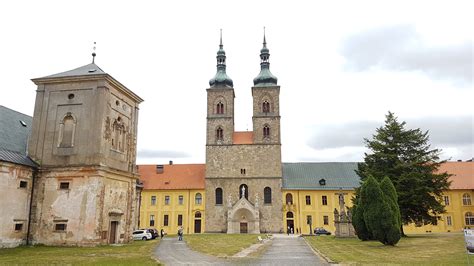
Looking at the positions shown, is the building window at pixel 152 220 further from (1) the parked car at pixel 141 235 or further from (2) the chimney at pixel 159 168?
(1) the parked car at pixel 141 235

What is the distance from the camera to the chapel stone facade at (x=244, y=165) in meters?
57.3

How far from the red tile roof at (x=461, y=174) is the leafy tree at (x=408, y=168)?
20176 millimetres

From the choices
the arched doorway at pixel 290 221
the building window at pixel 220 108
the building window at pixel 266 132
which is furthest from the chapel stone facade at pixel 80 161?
the arched doorway at pixel 290 221

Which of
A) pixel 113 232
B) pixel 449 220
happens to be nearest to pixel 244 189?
A: pixel 449 220

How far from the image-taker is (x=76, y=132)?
28.4 metres

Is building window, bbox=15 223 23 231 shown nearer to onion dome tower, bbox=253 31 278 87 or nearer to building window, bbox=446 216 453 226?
onion dome tower, bbox=253 31 278 87

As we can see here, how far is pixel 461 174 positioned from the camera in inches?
2339

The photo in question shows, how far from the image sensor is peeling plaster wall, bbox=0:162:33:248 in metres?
24.8

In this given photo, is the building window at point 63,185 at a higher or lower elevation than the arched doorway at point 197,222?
higher

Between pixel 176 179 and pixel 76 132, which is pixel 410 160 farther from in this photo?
pixel 176 179

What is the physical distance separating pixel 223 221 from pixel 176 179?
468 inches

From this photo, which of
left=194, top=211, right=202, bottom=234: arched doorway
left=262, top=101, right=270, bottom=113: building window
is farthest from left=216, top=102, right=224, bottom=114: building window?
left=194, top=211, right=202, bottom=234: arched doorway

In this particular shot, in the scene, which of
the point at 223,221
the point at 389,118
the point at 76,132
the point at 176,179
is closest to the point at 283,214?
the point at 223,221

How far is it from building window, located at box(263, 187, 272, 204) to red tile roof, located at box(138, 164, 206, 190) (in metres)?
10.2
